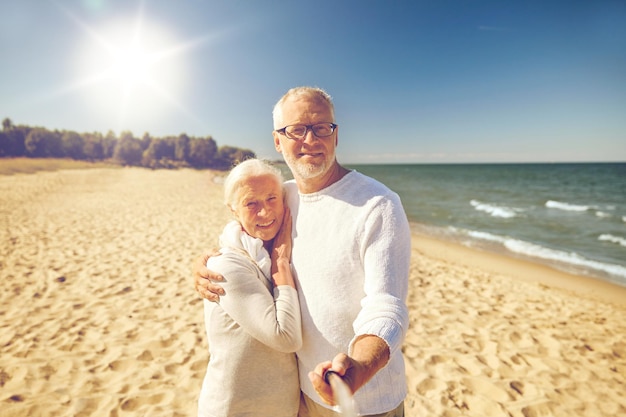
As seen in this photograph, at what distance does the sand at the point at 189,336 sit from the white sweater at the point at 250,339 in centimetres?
199

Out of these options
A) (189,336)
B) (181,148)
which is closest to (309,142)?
(189,336)

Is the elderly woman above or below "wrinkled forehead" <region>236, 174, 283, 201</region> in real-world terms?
below

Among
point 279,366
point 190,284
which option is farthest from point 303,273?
point 190,284

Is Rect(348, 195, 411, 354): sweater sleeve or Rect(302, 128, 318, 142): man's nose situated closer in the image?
Rect(348, 195, 411, 354): sweater sleeve

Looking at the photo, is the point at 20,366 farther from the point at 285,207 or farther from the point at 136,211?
the point at 136,211

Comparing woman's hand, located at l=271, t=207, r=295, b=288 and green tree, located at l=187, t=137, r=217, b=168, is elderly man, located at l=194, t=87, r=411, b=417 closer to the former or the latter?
woman's hand, located at l=271, t=207, r=295, b=288

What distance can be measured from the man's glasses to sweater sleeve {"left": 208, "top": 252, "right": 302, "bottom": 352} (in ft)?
2.21

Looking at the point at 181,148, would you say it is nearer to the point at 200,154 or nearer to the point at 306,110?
the point at 200,154

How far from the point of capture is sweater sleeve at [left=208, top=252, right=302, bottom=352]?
1.38 m

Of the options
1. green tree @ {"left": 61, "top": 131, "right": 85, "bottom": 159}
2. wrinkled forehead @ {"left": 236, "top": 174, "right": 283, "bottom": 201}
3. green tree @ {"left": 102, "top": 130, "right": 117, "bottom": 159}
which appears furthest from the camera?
green tree @ {"left": 102, "top": 130, "right": 117, "bottom": 159}

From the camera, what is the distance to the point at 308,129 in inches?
62.1

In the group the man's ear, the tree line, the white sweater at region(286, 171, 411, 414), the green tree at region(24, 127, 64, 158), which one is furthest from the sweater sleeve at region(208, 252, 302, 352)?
the green tree at region(24, 127, 64, 158)

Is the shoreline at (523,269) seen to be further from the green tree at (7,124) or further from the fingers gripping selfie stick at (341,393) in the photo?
the green tree at (7,124)

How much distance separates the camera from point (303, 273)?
1.55m
